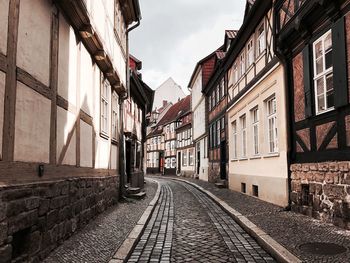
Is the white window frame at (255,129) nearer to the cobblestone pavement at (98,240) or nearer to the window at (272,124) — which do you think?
the window at (272,124)

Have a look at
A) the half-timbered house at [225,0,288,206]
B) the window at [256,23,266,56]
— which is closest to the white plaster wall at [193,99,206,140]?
the half-timbered house at [225,0,288,206]

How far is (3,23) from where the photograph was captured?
13.5ft

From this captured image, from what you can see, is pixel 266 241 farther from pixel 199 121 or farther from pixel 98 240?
pixel 199 121

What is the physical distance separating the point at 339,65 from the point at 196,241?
4291mm

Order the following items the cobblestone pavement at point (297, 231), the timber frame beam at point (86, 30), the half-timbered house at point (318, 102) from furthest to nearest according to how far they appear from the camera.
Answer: the half-timbered house at point (318, 102), the timber frame beam at point (86, 30), the cobblestone pavement at point (297, 231)

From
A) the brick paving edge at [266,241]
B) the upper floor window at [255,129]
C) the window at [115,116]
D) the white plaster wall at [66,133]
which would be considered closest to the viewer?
the brick paving edge at [266,241]

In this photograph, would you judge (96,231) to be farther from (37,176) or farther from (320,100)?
(320,100)

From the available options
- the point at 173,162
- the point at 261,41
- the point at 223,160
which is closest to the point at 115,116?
the point at 261,41

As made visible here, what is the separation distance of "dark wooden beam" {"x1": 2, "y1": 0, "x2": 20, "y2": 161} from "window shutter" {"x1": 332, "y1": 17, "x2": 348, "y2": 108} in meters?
5.72

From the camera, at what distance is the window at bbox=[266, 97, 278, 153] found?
40.0ft

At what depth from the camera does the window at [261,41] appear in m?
13.1

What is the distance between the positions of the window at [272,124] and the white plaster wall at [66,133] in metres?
6.95

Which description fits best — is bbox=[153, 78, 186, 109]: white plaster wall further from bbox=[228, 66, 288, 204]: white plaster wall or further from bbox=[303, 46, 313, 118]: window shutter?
bbox=[303, 46, 313, 118]: window shutter

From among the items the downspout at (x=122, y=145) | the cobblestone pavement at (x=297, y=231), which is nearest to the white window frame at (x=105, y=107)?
the downspout at (x=122, y=145)
